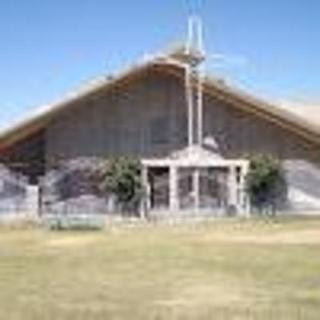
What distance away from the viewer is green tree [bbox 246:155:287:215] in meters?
45.1

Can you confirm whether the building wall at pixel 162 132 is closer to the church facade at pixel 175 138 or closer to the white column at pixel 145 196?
the church facade at pixel 175 138

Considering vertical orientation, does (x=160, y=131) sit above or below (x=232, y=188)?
→ above

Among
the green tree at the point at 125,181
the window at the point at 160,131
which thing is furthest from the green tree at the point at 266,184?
the green tree at the point at 125,181

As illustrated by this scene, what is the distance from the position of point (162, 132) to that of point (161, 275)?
83.4 feet

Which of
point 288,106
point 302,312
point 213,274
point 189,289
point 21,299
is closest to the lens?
point 302,312

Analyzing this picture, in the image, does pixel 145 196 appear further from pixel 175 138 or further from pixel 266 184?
pixel 266 184

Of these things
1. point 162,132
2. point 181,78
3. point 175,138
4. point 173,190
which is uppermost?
point 181,78

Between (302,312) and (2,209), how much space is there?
31.7 m

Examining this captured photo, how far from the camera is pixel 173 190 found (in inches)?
1805

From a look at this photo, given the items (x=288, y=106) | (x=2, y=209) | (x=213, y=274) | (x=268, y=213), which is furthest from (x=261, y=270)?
(x=288, y=106)

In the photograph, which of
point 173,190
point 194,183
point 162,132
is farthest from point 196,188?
point 162,132

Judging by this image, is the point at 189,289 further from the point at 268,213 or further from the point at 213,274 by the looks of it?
the point at 268,213

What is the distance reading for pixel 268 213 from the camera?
4478 cm

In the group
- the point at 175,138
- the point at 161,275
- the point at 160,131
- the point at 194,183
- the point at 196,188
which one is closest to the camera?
the point at 161,275
